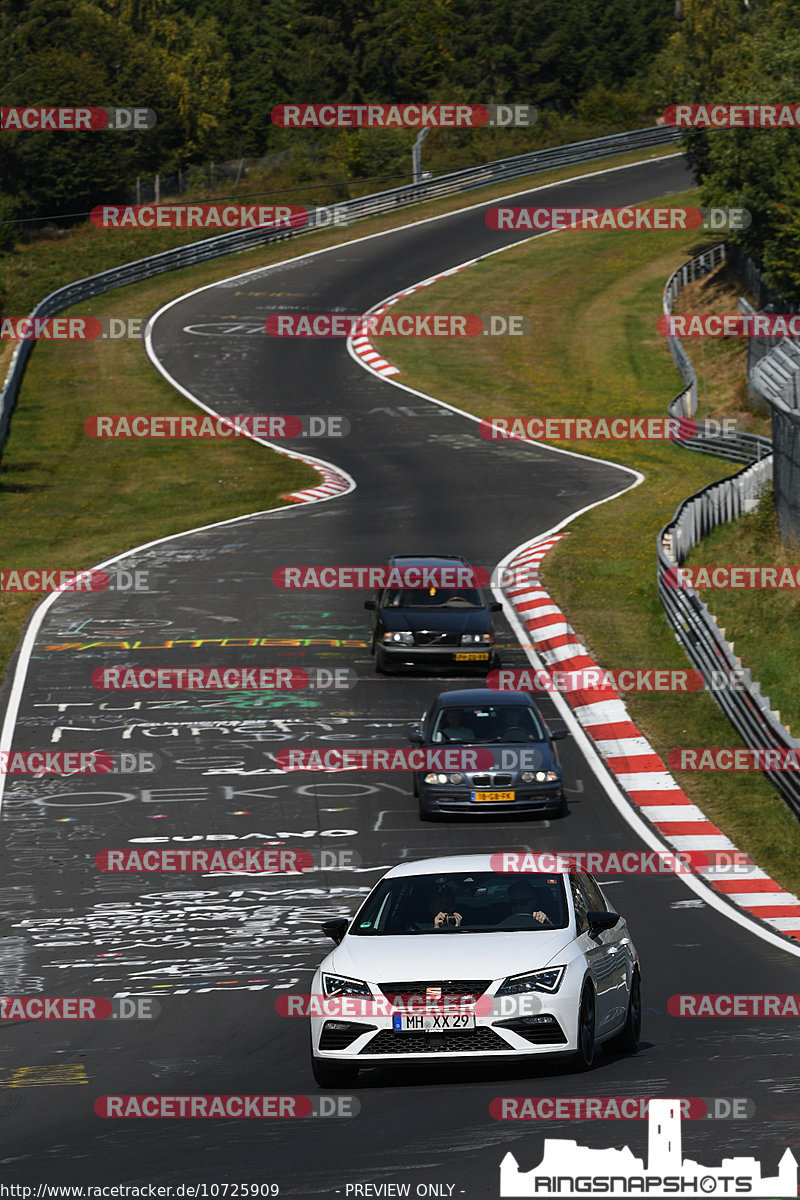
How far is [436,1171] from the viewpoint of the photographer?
8.81m

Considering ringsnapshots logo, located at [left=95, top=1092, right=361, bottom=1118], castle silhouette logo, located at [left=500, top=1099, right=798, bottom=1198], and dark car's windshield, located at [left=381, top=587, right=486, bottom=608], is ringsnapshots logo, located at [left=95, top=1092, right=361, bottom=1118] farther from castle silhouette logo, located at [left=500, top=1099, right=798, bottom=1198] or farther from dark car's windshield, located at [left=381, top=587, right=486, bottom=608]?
dark car's windshield, located at [left=381, top=587, right=486, bottom=608]

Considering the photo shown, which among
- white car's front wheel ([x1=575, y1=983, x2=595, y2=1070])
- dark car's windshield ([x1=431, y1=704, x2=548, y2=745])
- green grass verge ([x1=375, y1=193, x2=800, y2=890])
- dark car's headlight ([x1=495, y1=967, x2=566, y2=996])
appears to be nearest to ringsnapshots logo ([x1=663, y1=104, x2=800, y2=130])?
green grass verge ([x1=375, y1=193, x2=800, y2=890])

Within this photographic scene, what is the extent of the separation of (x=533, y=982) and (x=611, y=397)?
46647 millimetres

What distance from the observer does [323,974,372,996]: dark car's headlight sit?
1095 cm

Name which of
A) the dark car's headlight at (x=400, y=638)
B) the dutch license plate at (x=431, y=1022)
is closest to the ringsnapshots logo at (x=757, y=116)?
the dark car's headlight at (x=400, y=638)

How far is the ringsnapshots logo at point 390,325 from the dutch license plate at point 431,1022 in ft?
180

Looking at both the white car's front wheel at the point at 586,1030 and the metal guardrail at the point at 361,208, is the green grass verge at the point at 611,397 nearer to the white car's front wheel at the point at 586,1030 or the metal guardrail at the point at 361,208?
the white car's front wheel at the point at 586,1030

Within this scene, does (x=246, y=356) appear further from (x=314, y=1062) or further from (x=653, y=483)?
(x=314, y=1062)

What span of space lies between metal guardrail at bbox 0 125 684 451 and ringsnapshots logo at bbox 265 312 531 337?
793 cm

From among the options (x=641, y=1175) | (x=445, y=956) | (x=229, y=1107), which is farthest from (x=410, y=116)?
(x=641, y=1175)

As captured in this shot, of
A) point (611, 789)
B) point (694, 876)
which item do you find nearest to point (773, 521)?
point (611, 789)

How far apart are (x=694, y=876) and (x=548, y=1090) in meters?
8.96

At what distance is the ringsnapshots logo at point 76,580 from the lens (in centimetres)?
3559

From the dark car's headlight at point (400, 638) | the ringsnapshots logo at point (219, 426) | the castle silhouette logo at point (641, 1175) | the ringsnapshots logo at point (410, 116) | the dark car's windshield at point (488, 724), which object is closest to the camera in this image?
the castle silhouette logo at point (641, 1175)
